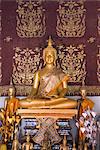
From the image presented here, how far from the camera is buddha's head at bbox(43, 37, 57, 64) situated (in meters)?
4.97

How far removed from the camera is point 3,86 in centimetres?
508

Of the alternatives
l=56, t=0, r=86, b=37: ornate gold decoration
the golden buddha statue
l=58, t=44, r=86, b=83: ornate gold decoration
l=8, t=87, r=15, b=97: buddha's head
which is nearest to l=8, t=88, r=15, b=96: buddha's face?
l=8, t=87, r=15, b=97: buddha's head

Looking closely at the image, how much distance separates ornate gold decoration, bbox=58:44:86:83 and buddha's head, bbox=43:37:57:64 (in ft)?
0.53

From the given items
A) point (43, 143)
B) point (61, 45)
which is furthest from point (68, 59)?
point (43, 143)

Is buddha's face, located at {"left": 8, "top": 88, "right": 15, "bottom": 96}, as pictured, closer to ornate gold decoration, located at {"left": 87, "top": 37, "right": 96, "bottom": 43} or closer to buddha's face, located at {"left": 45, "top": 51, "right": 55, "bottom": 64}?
buddha's face, located at {"left": 45, "top": 51, "right": 55, "bottom": 64}

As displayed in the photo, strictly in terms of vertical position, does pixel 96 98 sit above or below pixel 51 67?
below

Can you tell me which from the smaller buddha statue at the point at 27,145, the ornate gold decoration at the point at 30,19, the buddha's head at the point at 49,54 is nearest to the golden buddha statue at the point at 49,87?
the buddha's head at the point at 49,54

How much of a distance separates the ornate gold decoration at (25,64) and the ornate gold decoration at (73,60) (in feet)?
0.78

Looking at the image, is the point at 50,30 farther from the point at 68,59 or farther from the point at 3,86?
the point at 3,86

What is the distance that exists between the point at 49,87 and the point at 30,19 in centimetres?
80

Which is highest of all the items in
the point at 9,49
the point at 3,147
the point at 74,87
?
the point at 9,49

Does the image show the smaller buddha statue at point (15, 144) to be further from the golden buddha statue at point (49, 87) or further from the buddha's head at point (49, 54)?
the buddha's head at point (49, 54)

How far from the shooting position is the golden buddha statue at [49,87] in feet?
15.0

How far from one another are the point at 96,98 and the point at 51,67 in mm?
549
